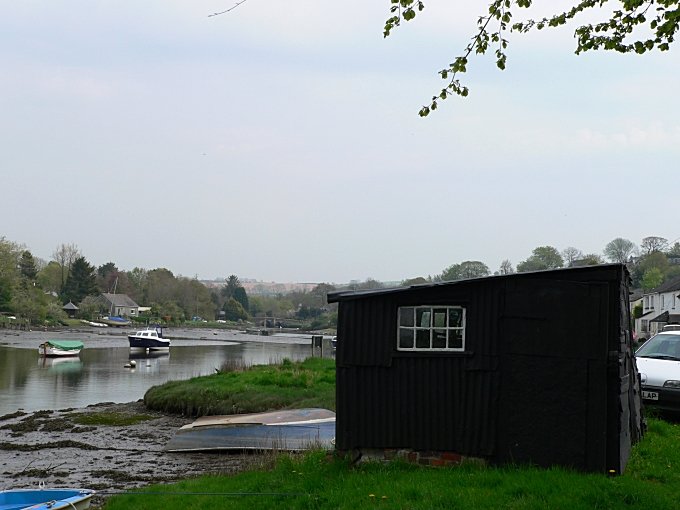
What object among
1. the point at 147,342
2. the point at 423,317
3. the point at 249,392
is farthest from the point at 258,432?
the point at 147,342

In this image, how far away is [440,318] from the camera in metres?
10.2

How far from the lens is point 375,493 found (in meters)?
8.87

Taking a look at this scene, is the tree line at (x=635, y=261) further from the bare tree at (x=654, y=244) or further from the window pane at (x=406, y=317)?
the window pane at (x=406, y=317)

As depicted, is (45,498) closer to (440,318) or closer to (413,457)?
(413,457)

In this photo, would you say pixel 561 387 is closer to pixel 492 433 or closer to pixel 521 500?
pixel 492 433

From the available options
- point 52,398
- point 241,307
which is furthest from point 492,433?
point 241,307

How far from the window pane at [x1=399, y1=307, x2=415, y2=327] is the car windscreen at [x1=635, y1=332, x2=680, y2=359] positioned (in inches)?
324

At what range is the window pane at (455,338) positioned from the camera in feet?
33.2

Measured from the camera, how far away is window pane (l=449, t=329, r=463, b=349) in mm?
10117

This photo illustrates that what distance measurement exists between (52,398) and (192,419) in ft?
39.2

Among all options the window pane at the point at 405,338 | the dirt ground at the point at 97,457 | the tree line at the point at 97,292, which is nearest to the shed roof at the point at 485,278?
the window pane at the point at 405,338

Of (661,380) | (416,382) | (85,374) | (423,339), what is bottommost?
(85,374)

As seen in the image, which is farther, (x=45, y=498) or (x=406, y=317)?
(x=45, y=498)

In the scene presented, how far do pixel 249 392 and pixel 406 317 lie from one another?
15.5m
